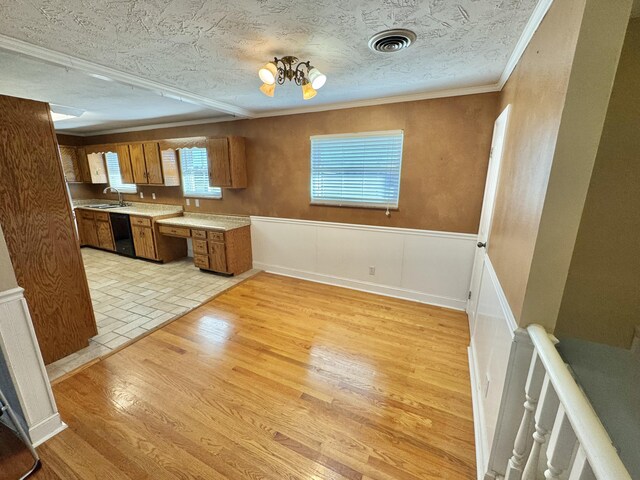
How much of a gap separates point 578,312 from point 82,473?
105 inches

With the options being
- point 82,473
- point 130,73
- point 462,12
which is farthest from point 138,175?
point 462,12

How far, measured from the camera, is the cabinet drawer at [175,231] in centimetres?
417

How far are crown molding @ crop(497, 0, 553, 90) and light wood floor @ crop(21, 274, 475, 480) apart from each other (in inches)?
90.9

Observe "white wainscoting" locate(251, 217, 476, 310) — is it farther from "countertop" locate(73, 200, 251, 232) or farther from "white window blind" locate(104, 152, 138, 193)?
"white window blind" locate(104, 152, 138, 193)

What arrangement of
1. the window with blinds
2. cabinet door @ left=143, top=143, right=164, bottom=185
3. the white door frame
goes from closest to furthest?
the white door frame, the window with blinds, cabinet door @ left=143, top=143, right=164, bottom=185

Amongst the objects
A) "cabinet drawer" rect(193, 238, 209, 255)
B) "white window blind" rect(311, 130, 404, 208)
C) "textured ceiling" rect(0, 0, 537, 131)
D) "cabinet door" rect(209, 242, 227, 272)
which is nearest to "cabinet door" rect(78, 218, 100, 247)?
"cabinet drawer" rect(193, 238, 209, 255)

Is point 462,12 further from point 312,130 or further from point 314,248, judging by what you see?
point 314,248

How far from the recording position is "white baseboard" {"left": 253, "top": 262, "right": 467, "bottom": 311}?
3155 mm

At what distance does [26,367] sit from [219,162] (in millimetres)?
3082

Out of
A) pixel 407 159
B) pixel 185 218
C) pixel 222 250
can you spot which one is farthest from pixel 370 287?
pixel 185 218

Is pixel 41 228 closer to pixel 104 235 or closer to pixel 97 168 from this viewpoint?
pixel 104 235

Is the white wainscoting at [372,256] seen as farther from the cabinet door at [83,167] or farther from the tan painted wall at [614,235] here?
the cabinet door at [83,167]

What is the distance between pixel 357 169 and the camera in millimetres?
3350

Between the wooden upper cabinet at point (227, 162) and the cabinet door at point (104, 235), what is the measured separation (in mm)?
2606
